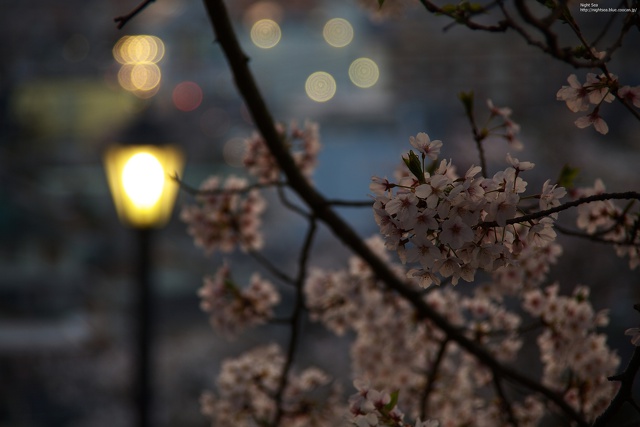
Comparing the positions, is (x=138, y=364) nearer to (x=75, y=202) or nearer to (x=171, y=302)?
(x=171, y=302)

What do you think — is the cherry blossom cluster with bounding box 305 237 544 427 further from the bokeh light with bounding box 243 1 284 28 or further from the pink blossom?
the bokeh light with bounding box 243 1 284 28

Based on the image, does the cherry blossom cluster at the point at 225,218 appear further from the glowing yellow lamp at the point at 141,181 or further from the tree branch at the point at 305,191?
the glowing yellow lamp at the point at 141,181

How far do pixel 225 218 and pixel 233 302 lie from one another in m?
0.27

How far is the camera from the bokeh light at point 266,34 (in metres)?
23.7

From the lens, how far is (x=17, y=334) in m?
9.55

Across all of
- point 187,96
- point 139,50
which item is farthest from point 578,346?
point 139,50

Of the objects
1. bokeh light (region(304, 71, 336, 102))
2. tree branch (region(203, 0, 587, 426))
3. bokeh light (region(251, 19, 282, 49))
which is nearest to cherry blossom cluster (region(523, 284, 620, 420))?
tree branch (region(203, 0, 587, 426))

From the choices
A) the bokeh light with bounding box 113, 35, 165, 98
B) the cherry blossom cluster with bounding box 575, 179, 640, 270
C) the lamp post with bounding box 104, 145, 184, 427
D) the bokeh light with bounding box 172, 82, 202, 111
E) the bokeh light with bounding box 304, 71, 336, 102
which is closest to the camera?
the cherry blossom cluster with bounding box 575, 179, 640, 270

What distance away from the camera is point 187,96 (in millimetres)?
20938

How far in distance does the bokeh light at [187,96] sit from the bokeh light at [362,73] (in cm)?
Result: 517

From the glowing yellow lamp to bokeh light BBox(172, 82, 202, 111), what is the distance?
17347 mm

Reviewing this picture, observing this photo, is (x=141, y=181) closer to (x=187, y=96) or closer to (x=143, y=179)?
(x=143, y=179)

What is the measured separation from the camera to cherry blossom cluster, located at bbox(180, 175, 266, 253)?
2.15 metres

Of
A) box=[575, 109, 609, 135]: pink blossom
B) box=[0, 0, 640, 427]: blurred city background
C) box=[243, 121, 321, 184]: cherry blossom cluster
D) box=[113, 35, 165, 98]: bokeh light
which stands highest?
box=[113, 35, 165, 98]: bokeh light
